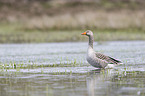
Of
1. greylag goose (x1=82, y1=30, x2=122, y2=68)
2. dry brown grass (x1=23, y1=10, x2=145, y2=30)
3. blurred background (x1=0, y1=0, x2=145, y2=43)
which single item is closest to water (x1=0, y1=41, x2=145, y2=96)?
greylag goose (x1=82, y1=30, x2=122, y2=68)

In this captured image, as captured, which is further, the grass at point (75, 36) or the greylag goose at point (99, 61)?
the grass at point (75, 36)

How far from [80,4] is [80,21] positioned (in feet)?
105

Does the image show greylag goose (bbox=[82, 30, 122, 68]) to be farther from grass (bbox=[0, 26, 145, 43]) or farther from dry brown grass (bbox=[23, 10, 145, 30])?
dry brown grass (bbox=[23, 10, 145, 30])

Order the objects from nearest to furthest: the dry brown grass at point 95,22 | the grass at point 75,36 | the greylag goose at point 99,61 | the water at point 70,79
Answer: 1. the water at point 70,79
2. the greylag goose at point 99,61
3. the grass at point 75,36
4. the dry brown grass at point 95,22

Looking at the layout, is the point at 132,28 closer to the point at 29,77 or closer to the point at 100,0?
the point at 29,77

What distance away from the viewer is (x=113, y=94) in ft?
24.0

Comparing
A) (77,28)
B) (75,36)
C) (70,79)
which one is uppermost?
(77,28)

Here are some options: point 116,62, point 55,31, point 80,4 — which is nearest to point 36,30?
point 55,31

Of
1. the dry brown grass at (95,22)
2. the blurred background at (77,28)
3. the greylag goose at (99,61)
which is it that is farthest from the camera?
the dry brown grass at (95,22)

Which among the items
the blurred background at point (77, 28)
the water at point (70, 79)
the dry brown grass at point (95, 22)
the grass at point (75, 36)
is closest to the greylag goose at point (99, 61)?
the water at point (70, 79)

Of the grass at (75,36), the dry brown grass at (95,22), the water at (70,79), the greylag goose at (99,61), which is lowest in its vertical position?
the water at (70,79)

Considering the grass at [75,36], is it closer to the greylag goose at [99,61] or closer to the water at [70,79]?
the water at [70,79]

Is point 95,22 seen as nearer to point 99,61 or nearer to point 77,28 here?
point 77,28

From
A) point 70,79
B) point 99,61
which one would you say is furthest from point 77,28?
point 70,79
